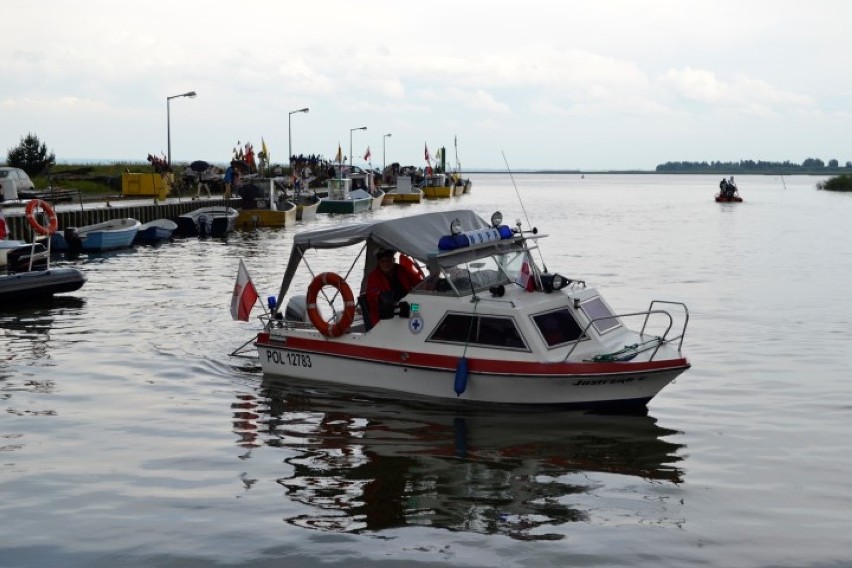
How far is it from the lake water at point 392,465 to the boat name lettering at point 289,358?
50 cm

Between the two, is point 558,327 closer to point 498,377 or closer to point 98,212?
point 498,377

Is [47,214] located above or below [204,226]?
above

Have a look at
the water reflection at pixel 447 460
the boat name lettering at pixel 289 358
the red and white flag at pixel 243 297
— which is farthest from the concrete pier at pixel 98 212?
the water reflection at pixel 447 460

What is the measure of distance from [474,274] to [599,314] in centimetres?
218

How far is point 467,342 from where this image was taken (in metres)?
16.5

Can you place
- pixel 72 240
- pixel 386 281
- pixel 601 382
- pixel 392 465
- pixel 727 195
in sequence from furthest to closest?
pixel 727 195 < pixel 72 240 < pixel 386 281 < pixel 601 382 < pixel 392 465

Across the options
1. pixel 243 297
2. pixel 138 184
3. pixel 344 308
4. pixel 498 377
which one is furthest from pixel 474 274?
pixel 138 184

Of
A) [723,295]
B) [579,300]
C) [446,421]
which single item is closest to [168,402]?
[446,421]

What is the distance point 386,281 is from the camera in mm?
17984

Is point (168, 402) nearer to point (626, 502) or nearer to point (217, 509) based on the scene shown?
point (217, 509)

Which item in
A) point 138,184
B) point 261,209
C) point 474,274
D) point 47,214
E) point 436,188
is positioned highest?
point 138,184

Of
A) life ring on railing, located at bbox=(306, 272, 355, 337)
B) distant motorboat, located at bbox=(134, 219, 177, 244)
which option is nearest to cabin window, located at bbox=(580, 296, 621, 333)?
life ring on railing, located at bbox=(306, 272, 355, 337)

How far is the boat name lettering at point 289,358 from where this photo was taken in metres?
18.5

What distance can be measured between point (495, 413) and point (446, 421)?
32.0 inches
